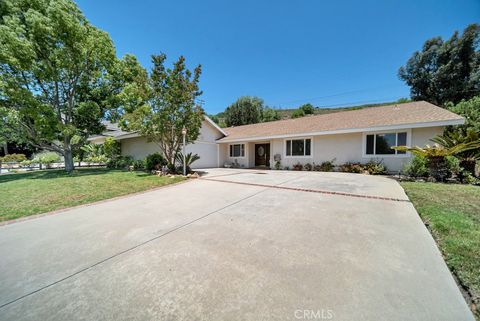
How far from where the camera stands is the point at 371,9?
33.8 ft

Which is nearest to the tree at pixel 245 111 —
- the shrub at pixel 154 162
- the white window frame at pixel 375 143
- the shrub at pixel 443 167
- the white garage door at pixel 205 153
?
the white garage door at pixel 205 153

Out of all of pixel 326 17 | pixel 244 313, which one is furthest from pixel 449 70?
pixel 244 313

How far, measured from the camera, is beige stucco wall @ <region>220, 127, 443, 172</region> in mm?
9844

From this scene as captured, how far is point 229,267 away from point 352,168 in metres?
11.3

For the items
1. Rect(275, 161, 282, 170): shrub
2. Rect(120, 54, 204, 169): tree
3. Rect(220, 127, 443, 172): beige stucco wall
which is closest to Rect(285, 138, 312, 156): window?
Rect(220, 127, 443, 172): beige stucco wall

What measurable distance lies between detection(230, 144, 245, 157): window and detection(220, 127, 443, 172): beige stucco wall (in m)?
3.16

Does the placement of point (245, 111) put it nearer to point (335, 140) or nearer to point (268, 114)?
point (268, 114)

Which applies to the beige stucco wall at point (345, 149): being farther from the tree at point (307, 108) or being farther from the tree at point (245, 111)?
the tree at point (307, 108)

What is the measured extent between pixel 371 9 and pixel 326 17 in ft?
7.61

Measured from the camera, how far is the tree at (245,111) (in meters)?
29.8

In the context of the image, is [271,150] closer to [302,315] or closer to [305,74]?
[305,74]

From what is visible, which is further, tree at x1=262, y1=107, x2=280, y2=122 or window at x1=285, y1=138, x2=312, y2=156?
tree at x1=262, y1=107, x2=280, y2=122

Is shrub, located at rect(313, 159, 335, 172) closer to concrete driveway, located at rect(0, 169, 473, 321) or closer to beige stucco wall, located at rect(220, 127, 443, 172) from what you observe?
beige stucco wall, located at rect(220, 127, 443, 172)

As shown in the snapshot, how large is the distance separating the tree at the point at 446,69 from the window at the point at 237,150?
25.0 metres
